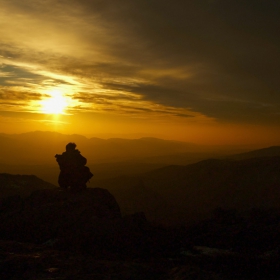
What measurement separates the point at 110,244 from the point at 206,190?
74.8 meters

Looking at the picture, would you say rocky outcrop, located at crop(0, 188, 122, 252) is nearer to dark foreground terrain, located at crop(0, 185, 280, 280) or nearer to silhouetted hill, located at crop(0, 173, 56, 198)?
dark foreground terrain, located at crop(0, 185, 280, 280)

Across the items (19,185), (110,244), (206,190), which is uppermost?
(110,244)

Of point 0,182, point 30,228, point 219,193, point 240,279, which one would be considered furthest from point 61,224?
point 219,193

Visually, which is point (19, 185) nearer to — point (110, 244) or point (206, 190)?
point (110, 244)

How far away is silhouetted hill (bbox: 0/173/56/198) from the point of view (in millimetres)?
46625

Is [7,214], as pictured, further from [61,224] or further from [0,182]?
[0,182]

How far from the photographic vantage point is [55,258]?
39.5 ft

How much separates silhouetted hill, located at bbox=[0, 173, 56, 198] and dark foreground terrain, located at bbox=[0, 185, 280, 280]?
2137 cm

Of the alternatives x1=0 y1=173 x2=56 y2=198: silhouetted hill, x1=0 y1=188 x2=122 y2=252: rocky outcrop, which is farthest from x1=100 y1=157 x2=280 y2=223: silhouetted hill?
x1=0 y1=188 x2=122 y2=252: rocky outcrop

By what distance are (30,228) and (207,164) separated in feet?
319

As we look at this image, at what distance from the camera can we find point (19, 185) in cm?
4984

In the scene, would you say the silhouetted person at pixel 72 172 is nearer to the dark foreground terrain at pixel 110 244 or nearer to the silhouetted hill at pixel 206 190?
the dark foreground terrain at pixel 110 244

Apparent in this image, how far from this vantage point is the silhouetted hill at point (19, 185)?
46.6 meters

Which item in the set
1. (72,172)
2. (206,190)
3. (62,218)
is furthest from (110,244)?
(206,190)
